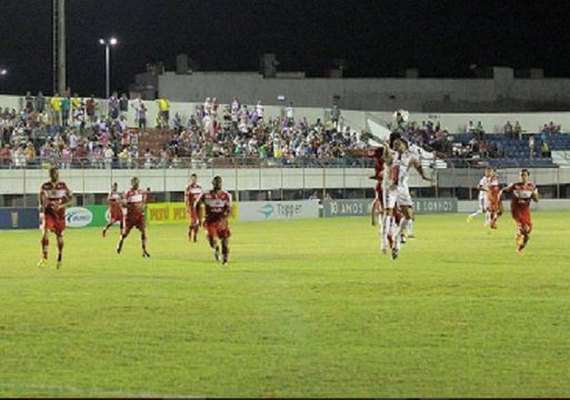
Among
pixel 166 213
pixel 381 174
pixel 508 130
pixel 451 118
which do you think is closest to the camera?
pixel 381 174

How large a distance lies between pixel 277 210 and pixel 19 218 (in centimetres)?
1620

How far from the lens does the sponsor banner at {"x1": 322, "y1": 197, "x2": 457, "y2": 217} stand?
6962cm

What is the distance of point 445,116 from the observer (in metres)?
87.4

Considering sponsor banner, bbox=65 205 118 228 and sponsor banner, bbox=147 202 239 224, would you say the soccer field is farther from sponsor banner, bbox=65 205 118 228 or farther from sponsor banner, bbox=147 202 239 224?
sponsor banner, bbox=147 202 239 224

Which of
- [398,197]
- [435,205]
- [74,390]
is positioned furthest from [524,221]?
[435,205]

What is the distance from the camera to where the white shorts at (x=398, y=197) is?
1128 inches

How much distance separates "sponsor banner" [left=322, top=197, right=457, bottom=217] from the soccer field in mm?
37037

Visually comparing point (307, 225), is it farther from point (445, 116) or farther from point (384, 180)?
point (445, 116)

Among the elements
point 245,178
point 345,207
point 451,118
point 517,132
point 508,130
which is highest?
point 451,118

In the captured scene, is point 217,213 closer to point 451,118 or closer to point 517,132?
point 517,132

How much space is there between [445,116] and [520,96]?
14.5 meters

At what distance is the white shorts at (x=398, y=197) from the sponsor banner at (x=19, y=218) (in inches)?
1157

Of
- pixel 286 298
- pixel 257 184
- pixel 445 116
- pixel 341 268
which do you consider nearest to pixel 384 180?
pixel 341 268

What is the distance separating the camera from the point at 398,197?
28.8 meters
